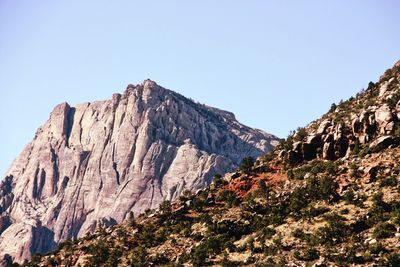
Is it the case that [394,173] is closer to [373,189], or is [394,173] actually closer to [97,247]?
[373,189]

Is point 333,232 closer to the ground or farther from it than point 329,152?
closer to the ground

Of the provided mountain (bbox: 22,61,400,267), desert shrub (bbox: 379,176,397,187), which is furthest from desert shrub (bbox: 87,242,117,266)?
desert shrub (bbox: 379,176,397,187)

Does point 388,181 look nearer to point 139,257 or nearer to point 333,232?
point 333,232

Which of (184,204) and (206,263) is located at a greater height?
(184,204)

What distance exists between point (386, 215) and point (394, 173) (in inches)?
410

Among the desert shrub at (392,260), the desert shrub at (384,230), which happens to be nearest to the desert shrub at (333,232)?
the desert shrub at (384,230)

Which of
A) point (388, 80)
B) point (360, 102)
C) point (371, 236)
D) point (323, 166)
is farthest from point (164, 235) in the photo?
point (388, 80)

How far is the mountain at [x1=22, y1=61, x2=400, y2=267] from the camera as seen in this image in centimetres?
6681

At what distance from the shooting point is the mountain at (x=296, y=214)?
66812 mm

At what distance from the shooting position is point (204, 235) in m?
81.9

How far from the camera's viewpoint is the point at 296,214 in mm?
77188

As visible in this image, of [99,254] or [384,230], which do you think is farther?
[99,254]

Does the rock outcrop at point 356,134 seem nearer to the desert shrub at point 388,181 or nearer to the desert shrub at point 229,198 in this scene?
the desert shrub at point 388,181

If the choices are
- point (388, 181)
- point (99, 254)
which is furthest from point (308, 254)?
point (99, 254)
